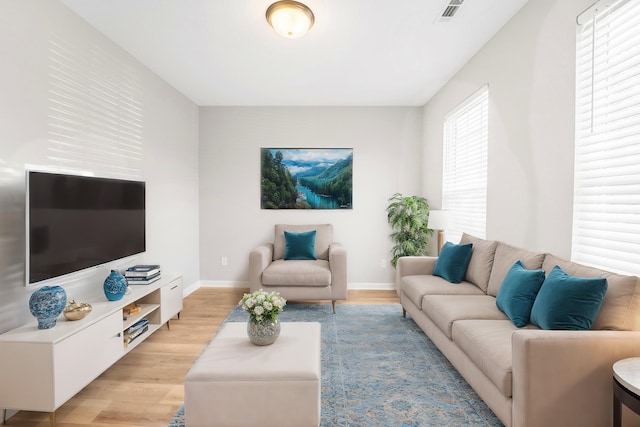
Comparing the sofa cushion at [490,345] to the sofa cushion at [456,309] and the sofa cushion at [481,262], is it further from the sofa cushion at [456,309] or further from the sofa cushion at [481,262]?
the sofa cushion at [481,262]

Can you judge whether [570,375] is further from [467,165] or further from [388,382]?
[467,165]

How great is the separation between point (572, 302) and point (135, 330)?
297 centimetres

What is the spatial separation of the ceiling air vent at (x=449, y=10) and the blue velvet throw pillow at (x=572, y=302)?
1.98 metres

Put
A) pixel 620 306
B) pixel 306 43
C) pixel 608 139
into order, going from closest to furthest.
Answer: pixel 620 306 → pixel 608 139 → pixel 306 43

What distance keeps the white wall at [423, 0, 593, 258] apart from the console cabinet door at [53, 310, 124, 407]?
3.05m

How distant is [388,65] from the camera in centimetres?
366

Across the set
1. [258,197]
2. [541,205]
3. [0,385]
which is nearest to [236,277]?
[258,197]

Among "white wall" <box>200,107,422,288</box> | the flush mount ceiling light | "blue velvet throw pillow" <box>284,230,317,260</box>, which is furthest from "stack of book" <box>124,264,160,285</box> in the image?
the flush mount ceiling light

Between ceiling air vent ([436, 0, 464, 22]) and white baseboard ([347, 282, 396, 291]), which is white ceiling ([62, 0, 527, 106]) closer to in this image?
ceiling air vent ([436, 0, 464, 22])

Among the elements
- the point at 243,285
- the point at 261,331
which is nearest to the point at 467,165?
the point at 261,331

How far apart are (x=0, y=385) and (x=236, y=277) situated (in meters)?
3.33

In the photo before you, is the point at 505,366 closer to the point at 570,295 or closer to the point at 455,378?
the point at 570,295

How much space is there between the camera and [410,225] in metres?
4.78

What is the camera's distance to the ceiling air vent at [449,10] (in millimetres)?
2545
